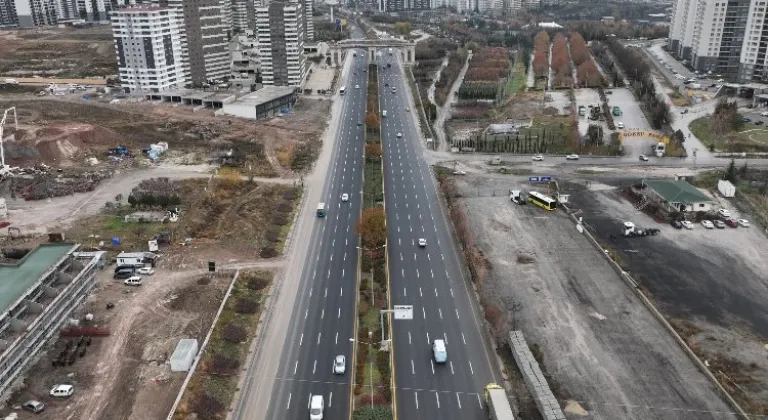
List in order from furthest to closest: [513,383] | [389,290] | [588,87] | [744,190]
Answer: [588,87] < [744,190] < [389,290] < [513,383]

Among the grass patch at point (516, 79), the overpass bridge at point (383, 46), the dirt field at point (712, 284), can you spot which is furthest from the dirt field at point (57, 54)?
the dirt field at point (712, 284)

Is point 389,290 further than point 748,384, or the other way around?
point 389,290

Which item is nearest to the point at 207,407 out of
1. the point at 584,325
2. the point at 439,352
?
the point at 439,352

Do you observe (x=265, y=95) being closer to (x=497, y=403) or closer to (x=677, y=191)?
(x=677, y=191)

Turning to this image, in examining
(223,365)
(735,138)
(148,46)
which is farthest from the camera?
(148,46)

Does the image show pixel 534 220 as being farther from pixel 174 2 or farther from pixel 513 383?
pixel 174 2

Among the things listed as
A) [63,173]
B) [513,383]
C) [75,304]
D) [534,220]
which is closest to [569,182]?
[534,220]
